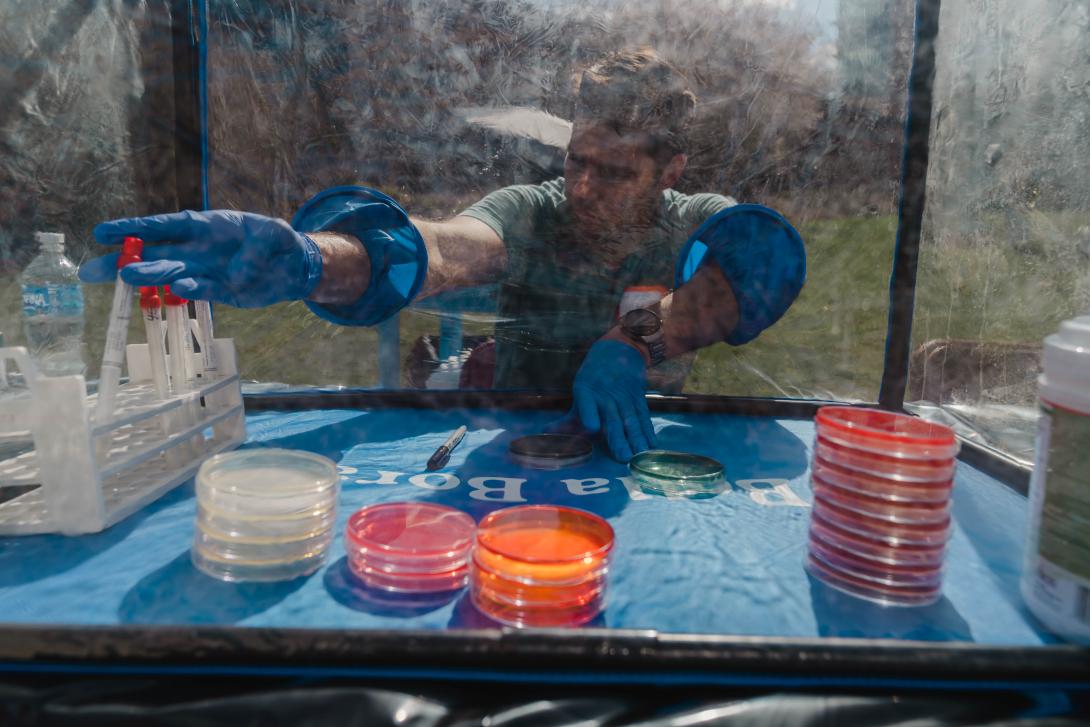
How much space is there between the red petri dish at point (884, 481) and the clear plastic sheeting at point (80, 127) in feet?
4.35

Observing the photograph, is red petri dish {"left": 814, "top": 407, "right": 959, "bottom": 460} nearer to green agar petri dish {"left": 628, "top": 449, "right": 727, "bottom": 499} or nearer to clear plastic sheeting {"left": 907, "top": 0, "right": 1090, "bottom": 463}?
green agar petri dish {"left": 628, "top": 449, "right": 727, "bottom": 499}

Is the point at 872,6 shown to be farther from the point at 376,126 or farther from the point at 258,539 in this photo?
the point at 258,539

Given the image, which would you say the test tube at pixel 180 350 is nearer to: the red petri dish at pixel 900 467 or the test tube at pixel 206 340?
the test tube at pixel 206 340

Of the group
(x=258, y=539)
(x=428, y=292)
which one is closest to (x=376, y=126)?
(x=428, y=292)

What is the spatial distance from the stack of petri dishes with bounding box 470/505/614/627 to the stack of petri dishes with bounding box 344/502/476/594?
3 cm

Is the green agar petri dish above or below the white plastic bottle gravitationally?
below

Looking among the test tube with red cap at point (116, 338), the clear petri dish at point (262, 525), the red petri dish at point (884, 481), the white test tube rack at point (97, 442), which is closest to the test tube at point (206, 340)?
the white test tube rack at point (97, 442)

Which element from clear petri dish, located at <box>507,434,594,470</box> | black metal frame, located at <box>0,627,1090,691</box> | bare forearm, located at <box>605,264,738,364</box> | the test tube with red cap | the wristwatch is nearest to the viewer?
black metal frame, located at <box>0,627,1090,691</box>

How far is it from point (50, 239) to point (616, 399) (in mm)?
1156

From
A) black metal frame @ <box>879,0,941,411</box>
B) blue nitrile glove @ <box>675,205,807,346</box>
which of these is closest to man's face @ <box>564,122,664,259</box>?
blue nitrile glove @ <box>675,205,807,346</box>

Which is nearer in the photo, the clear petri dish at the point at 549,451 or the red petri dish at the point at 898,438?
the red petri dish at the point at 898,438

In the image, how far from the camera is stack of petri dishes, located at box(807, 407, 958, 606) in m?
0.61

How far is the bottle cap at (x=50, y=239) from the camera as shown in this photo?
1260 millimetres

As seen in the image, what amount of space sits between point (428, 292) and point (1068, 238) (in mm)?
1192
